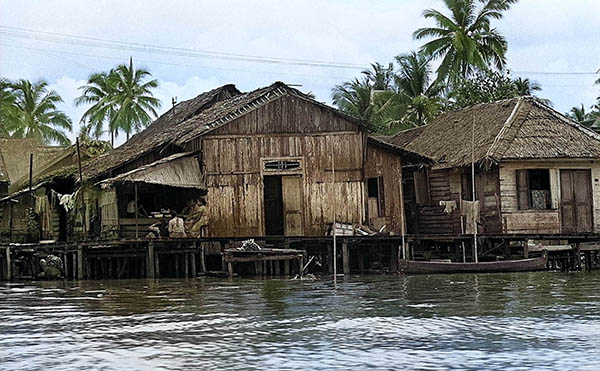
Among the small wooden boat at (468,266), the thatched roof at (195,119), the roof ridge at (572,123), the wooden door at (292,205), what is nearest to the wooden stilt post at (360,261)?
the wooden door at (292,205)

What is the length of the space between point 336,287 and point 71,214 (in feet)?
41.0

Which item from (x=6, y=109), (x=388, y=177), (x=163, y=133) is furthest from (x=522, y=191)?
(x=6, y=109)

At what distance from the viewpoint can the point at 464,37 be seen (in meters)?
40.2

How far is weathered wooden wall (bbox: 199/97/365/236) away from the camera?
2705 cm

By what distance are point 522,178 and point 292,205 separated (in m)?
6.88

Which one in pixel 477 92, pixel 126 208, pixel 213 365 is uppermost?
pixel 477 92

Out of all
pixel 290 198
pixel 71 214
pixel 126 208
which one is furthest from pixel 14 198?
pixel 290 198

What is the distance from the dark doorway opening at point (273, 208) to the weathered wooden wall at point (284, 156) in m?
2.08

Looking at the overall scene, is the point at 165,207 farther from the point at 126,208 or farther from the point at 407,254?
the point at 407,254

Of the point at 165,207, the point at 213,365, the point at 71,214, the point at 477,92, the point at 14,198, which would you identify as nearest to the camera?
the point at 213,365

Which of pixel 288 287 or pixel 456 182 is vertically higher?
pixel 456 182

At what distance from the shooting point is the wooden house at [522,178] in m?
27.9

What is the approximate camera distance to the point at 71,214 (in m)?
30.9

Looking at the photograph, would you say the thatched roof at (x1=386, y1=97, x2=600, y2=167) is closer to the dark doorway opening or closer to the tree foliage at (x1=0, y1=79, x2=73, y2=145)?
the dark doorway opening
